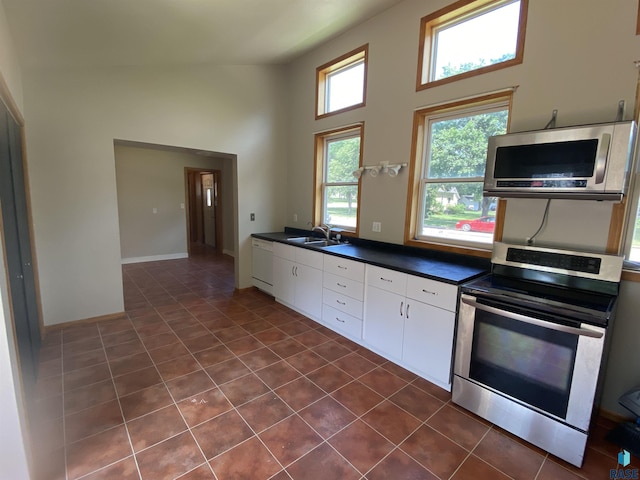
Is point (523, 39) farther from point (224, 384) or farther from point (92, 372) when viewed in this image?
point (92, 372)

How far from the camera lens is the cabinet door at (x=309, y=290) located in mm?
3348

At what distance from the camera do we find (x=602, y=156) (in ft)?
5.56

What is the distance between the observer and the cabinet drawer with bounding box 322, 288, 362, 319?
115 inches

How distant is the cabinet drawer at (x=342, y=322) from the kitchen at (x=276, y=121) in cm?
95

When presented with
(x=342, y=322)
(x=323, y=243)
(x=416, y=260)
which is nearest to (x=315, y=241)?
(x=323, y=243)

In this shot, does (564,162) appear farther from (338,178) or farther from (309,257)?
(338,178)

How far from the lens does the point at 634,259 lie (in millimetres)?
1923

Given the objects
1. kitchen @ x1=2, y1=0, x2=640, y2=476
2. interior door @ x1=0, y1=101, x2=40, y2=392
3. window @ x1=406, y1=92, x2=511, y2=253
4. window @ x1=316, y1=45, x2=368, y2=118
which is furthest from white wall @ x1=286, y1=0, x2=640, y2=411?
interior door @ x1=0, y1=101, x2=40, y2=392

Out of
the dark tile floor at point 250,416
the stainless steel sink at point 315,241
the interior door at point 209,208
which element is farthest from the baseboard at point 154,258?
the stainless steel sink at point 315,241

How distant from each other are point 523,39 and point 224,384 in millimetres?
3416

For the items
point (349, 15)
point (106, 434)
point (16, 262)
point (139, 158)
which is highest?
point (349, 15)

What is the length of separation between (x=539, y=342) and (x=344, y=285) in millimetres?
1637

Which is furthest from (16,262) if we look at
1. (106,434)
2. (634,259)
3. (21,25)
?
(634,259)

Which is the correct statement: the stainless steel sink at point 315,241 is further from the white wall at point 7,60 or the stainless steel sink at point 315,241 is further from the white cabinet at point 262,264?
the white wall at point 7,60
